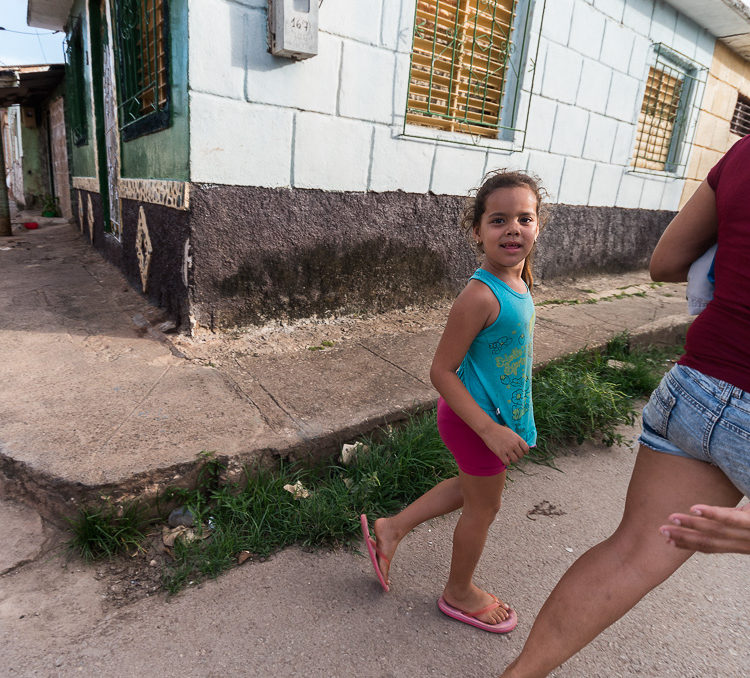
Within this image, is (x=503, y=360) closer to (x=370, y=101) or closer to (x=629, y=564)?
(x=629, y=564)

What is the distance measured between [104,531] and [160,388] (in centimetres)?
85

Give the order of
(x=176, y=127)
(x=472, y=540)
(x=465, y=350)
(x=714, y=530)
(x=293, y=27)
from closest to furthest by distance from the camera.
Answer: (x=714, y=530) → (x=465, y=350) → (x=472, y=540) → (x=293, y=27) → (x=176, y=127)

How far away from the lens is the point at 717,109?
6949 mm

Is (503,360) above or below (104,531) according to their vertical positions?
above

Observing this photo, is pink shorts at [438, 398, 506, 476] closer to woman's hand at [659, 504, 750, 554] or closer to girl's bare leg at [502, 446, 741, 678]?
girl's bare leg at [502, 446, 741, 678]

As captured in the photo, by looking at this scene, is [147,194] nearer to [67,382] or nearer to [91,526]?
[67,382]

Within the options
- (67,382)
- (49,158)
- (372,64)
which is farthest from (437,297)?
(49,158)

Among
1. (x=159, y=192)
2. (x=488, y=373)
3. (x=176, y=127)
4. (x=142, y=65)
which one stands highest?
(x=142, y=65)

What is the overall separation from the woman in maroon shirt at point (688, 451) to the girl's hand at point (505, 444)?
0.26 meters

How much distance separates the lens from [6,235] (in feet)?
22.8

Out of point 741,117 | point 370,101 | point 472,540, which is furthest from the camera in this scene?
point 741,117

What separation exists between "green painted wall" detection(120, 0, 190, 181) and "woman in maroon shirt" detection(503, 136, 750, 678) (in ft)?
8.50

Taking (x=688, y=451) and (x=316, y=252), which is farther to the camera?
(x=316, y=252)

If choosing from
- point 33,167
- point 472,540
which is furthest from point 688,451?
point 33,167
